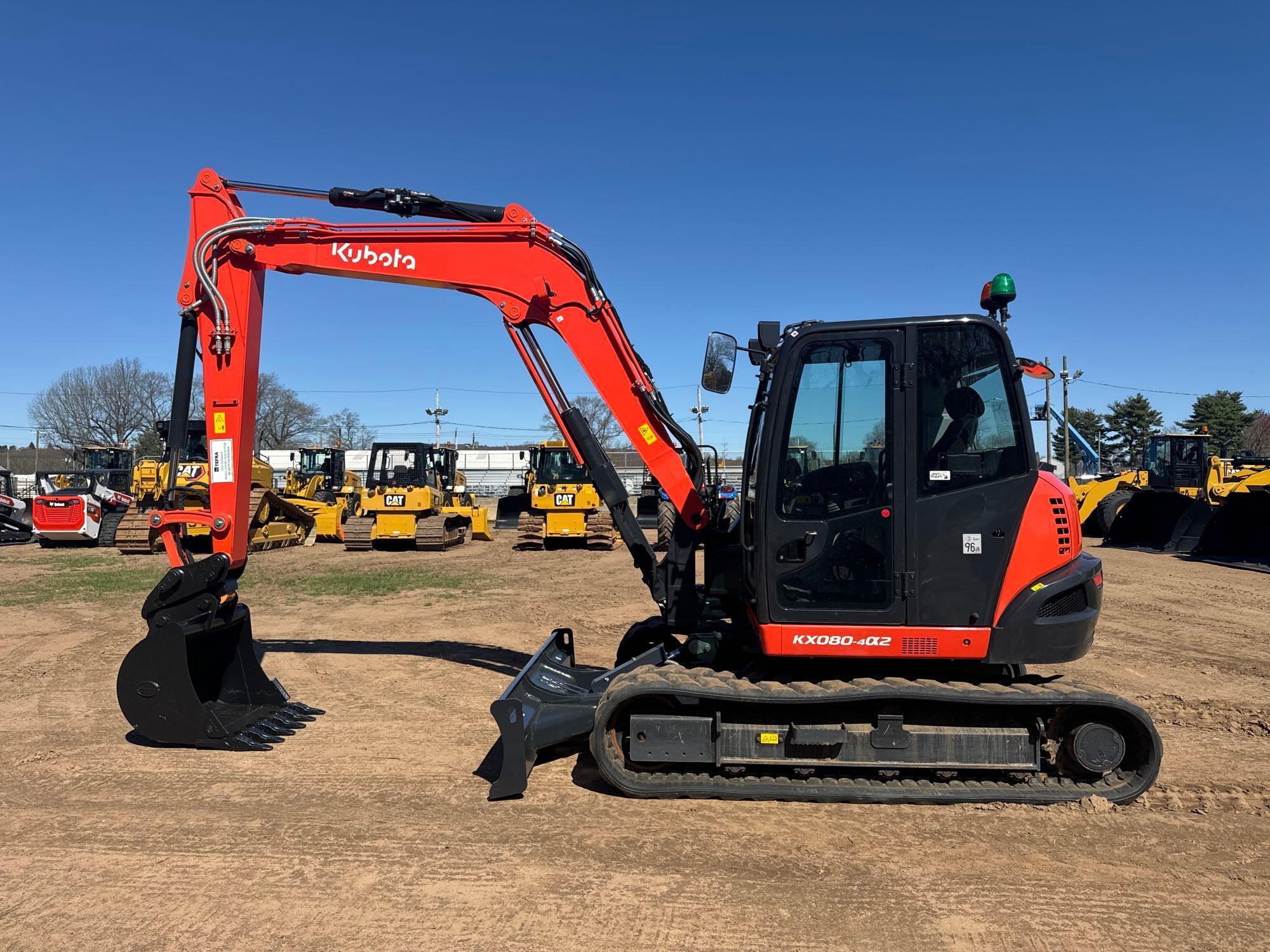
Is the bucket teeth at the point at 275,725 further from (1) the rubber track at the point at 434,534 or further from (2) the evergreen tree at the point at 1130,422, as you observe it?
(2) the evergreen tree at the point at 1130,422

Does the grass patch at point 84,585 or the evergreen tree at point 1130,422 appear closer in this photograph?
the grass patch at point 84,585

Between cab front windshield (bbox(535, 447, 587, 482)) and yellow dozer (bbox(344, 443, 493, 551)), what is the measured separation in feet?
6.72

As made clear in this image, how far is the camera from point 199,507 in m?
17.7

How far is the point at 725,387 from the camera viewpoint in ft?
16.9

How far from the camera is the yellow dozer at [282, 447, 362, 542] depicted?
70.0 feet

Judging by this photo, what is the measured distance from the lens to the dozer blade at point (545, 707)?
4633 millimetres

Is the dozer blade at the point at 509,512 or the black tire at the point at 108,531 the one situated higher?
the dozer blade at the point at 509,512

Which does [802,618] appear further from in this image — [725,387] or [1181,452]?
[1181,452]

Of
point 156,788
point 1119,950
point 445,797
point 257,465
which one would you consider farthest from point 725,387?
point 257,465

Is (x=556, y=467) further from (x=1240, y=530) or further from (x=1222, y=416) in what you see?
(x=1222, y=416)

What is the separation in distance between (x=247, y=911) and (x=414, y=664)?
446cm

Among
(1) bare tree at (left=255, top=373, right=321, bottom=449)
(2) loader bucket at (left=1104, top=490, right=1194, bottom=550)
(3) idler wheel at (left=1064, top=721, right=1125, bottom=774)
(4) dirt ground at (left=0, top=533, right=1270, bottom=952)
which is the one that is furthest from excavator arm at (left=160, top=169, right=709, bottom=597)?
(1) bare tree at (left=255, top=373, right=321, bottom=449)

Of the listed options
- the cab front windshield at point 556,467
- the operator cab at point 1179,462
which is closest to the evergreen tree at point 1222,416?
the operator cab at point 1179,462

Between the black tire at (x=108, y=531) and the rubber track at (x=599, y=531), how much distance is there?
11.6 metres
